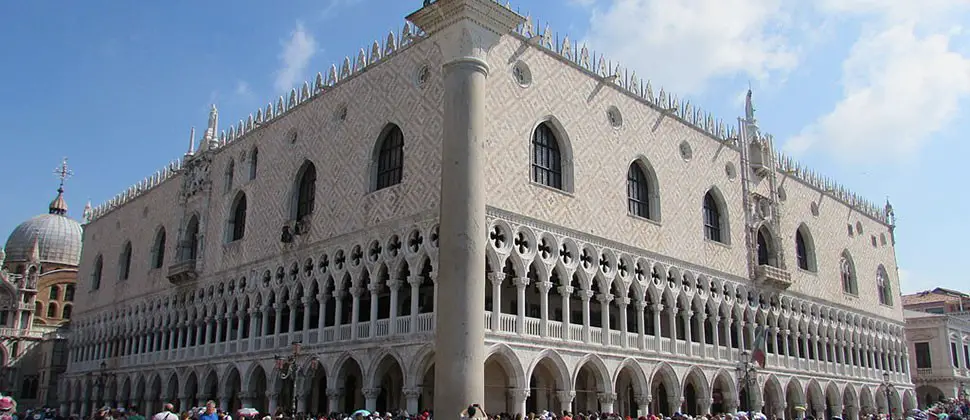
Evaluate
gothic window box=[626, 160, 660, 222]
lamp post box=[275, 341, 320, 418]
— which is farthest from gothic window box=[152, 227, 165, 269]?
gothic window box=[626, 160, 660, 222]

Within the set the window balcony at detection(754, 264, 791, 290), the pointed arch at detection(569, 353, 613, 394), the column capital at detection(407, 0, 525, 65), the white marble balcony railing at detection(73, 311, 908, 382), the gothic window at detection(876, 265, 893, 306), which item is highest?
the column capital at detection(407, 0, 525, 65)

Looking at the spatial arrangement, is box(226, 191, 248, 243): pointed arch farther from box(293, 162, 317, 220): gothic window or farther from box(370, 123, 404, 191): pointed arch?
box(370, 123, 404, 191): pointed arch

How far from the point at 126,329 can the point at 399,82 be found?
64.9 ft

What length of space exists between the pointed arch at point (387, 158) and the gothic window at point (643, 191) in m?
7.30

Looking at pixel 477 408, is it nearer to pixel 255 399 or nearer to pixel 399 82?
pixel 399 82

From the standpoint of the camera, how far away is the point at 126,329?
35.0 meters

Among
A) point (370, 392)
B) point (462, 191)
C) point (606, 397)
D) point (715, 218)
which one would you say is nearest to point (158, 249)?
point (370, 392)

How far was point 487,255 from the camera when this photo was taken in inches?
779

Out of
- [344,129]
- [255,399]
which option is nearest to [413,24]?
[344,129]

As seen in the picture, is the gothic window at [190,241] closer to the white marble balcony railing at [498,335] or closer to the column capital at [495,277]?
the white marble balcony railing at [498,335]

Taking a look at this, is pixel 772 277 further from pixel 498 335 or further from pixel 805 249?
pixel 498 335

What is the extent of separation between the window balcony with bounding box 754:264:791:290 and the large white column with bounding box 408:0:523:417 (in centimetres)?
1380

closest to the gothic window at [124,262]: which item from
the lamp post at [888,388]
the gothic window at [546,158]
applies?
the gothic window at [546,158]

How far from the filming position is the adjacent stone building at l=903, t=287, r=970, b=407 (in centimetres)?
4256
